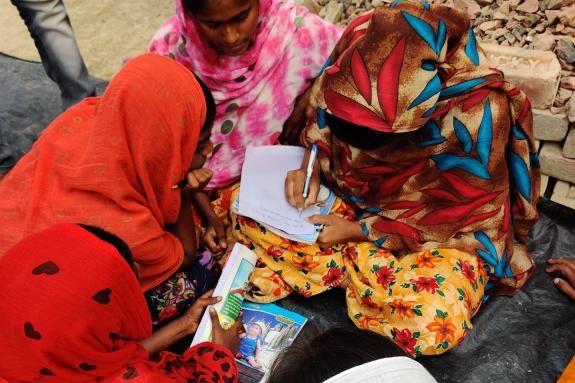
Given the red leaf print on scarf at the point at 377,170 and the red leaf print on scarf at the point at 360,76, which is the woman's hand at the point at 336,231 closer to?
the red leaf print on scarf at the point at 377,170

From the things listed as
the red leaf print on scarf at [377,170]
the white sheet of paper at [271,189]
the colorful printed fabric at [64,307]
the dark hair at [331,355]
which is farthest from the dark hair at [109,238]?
the red leaf print on scarf at [377,170]

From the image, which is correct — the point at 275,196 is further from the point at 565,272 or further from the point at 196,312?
the point at 565,272

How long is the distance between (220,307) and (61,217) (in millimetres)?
558

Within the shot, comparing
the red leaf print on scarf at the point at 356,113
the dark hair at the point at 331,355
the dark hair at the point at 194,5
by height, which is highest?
the dark hair at the point at 194,5

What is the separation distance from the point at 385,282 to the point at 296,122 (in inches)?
29.4

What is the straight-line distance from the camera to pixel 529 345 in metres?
1.72

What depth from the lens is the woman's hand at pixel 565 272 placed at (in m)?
1.81

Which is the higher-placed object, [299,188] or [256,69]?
[256,69]

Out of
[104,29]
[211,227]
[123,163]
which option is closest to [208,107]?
[123,163]

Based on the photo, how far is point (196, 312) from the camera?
168 centimetres

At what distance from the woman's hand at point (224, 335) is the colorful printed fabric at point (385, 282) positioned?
0.68 ft

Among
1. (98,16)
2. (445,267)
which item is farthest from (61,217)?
(98,16)

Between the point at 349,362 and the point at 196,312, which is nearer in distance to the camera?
the point at 349,362

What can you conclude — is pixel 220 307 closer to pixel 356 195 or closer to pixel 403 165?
pixel 356 195
